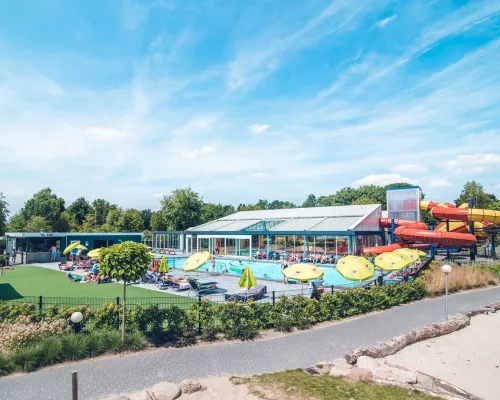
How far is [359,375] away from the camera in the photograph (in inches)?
298

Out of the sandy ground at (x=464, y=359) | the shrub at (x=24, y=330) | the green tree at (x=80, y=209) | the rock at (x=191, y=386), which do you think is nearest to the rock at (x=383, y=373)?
the sandy ground at (x=464, y=359)

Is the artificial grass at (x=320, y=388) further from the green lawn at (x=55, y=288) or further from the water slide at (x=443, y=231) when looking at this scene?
the water slide at (x=443, y=231)

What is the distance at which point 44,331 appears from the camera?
936 centimetres

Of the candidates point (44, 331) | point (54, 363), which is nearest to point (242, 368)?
point (54, 363)

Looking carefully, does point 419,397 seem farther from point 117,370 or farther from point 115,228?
point 115,228

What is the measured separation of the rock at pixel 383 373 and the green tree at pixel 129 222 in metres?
51.4

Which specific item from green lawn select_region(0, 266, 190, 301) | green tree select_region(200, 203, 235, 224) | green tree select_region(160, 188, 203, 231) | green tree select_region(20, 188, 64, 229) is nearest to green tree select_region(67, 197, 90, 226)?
green tree select_region(20, 188, 64, 229)

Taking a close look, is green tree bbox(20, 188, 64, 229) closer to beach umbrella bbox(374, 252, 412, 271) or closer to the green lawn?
the green lawn

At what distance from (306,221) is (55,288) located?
22.5 meters

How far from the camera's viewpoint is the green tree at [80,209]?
68.4m

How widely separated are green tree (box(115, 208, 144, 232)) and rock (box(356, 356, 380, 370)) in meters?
50.7

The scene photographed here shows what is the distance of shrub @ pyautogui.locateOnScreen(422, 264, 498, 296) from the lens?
54.9ft

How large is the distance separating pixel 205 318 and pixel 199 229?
1141 inches

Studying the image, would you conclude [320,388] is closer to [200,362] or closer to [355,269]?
[200,362]
